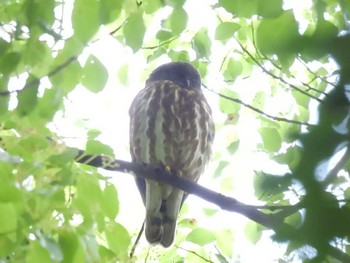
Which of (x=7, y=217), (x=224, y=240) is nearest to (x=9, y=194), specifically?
(x=7, y=217)

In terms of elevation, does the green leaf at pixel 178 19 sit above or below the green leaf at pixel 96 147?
above

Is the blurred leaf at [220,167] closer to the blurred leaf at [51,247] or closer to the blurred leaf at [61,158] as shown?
the blurred leaf at [61,158]

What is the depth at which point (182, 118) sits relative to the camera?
342cm

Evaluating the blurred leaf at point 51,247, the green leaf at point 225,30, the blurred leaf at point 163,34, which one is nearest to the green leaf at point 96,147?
the blurred leaf at point 51,247

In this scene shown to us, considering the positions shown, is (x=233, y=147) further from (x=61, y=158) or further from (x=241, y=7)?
(x=61, y=158)

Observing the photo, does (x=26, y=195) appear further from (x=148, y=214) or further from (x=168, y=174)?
(x=148, y=214)

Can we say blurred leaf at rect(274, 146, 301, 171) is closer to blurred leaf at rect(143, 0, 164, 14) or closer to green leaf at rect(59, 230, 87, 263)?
green leaf at rect(59, 230, 87, 263)

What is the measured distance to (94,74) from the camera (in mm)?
1943

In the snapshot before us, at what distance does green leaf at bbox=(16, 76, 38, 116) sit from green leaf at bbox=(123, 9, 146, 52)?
0.39 metres

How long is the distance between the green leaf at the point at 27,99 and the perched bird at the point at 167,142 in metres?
1.59

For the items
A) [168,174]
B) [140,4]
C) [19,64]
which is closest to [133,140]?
[168,174]

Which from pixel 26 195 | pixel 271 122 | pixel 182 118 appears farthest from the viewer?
pixel 182 118

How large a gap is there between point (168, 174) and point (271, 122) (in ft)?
2.01

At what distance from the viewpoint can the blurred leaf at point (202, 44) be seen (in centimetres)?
283
